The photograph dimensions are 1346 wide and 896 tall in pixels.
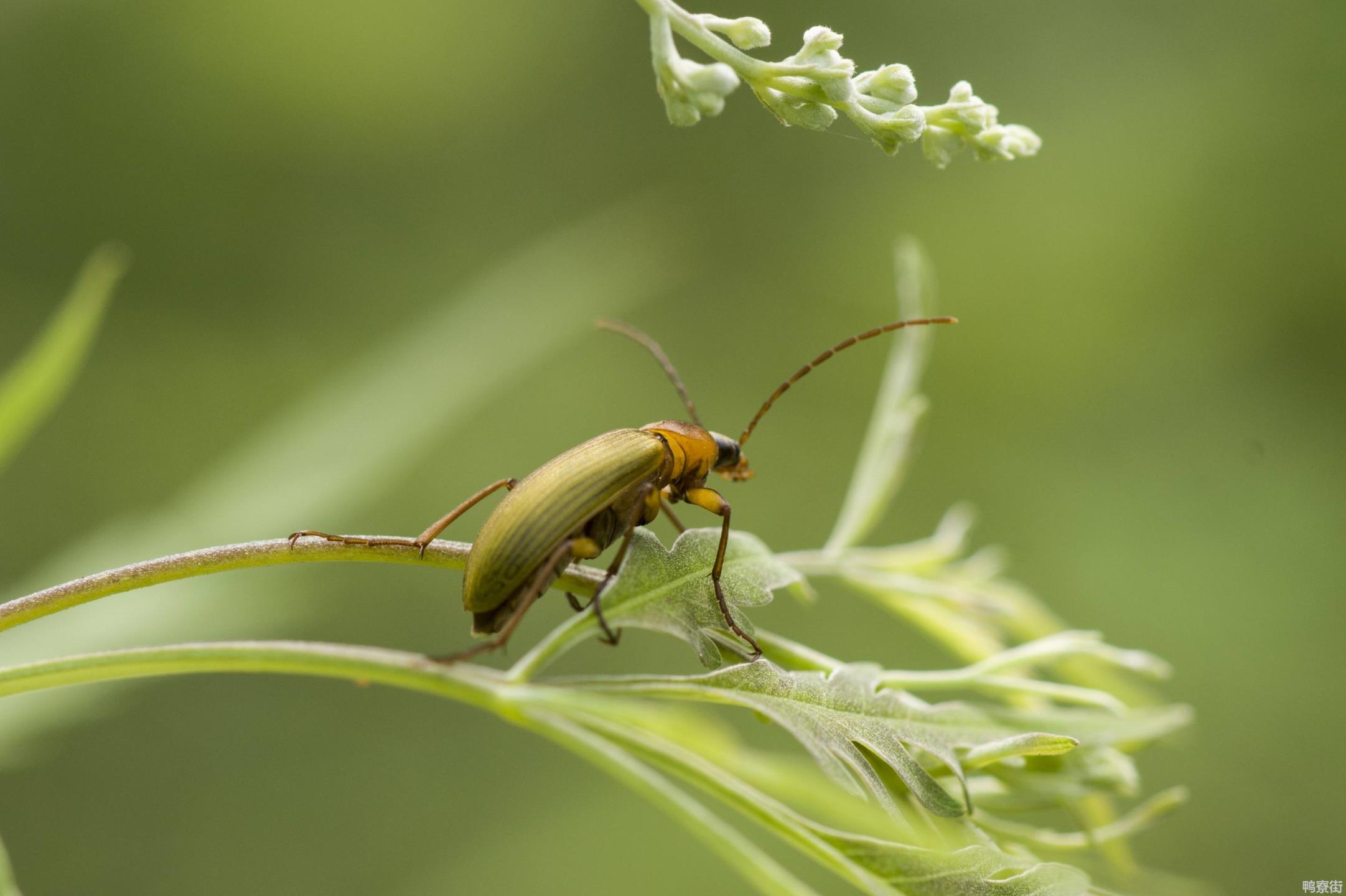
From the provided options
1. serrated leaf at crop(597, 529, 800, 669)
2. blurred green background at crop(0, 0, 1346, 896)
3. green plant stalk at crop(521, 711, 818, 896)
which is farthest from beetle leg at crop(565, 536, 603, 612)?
blurred green background at crop(0, 0, 1346, 896)

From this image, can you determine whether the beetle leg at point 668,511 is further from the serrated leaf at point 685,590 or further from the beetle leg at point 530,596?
the serrated leaf at point 685,590

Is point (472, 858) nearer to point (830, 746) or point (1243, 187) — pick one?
point (830, 746)

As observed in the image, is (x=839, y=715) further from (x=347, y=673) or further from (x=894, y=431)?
(x=894, y=431)

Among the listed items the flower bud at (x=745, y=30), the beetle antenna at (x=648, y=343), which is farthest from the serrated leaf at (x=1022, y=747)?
the beetle antenna at (x=648, y=343)

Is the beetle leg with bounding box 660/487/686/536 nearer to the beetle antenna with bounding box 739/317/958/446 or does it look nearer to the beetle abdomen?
the beetle abdomen

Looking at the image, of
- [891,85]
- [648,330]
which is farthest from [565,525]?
[648,330]

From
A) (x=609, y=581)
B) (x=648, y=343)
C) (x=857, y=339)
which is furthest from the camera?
(x=648, y=343)
